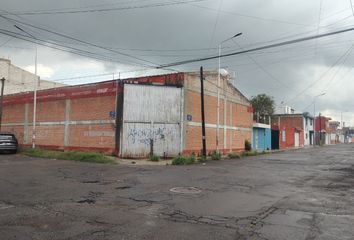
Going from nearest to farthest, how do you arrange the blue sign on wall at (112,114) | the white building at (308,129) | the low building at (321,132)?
the blue sign on wall at (112,114), the white building at (308,129), the low building at (321,132)

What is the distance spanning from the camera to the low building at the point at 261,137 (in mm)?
47756

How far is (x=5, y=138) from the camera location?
30797mm

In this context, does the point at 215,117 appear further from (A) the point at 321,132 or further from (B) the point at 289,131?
(A) the point at 321,132

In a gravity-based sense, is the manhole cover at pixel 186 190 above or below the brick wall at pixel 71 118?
below

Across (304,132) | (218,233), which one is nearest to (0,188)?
(218,233)

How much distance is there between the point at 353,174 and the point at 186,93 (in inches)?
582

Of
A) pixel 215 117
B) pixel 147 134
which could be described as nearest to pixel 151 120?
pixel 147 134

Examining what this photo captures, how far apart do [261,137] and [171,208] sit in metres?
42.2

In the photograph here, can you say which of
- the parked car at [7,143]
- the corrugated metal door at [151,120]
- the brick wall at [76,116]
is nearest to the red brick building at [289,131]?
the corrugated metal door at [151,120]

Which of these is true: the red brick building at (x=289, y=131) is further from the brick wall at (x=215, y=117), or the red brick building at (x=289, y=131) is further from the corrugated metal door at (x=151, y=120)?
the corrugated metal door at (x=151, y=120)

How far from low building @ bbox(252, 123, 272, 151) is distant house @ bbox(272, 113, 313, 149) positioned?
4.06 metres

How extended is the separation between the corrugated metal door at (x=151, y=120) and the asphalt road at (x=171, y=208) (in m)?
12.3

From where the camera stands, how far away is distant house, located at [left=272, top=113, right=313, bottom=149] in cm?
5797

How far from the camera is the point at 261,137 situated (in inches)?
1983
